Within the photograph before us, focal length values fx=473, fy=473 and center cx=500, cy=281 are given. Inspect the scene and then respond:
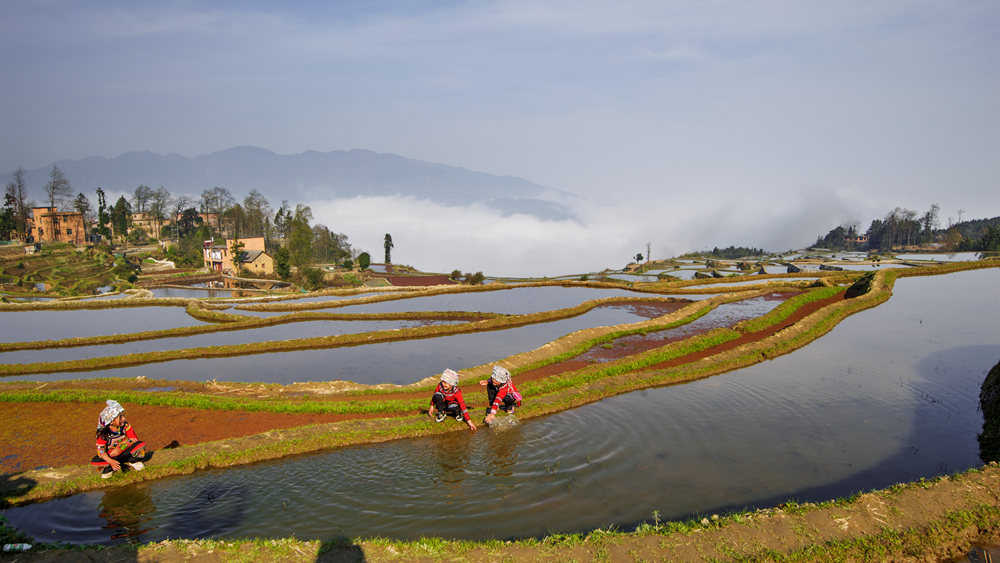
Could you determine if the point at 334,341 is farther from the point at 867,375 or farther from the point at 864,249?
the point at 864,249

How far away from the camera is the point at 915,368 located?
72.2 feet

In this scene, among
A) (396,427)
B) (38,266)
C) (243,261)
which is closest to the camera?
(396,427)

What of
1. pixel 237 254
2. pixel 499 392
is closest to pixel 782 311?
pixel 499 392

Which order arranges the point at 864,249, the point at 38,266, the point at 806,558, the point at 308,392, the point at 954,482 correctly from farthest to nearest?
the point at 864,249
the point at 38,266
the point at 308,392
the point at 954,482
the point at 806,558

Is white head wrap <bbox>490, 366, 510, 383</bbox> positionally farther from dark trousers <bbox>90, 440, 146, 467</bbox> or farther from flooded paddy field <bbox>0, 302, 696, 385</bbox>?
dark trousers <bbox>90, 440, 146, 467</bbox>

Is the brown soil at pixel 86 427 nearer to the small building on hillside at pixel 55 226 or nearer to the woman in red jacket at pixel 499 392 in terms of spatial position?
the woman in red jacket at pixel 499 392

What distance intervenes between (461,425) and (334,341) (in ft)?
58.2

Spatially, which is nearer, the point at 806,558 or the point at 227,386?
the point at 806,558

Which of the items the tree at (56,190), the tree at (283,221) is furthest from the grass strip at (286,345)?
the tree at (56,190)

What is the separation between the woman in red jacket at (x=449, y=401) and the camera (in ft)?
51.0

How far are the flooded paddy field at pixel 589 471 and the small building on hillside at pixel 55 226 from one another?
118 meters

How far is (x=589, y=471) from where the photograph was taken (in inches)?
516

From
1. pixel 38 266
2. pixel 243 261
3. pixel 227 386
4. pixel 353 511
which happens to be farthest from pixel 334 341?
pixel 38 266

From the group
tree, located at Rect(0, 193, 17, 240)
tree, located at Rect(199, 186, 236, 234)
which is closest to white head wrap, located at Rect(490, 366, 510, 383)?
tree, located at Rect(0, 193, 17, 240)
